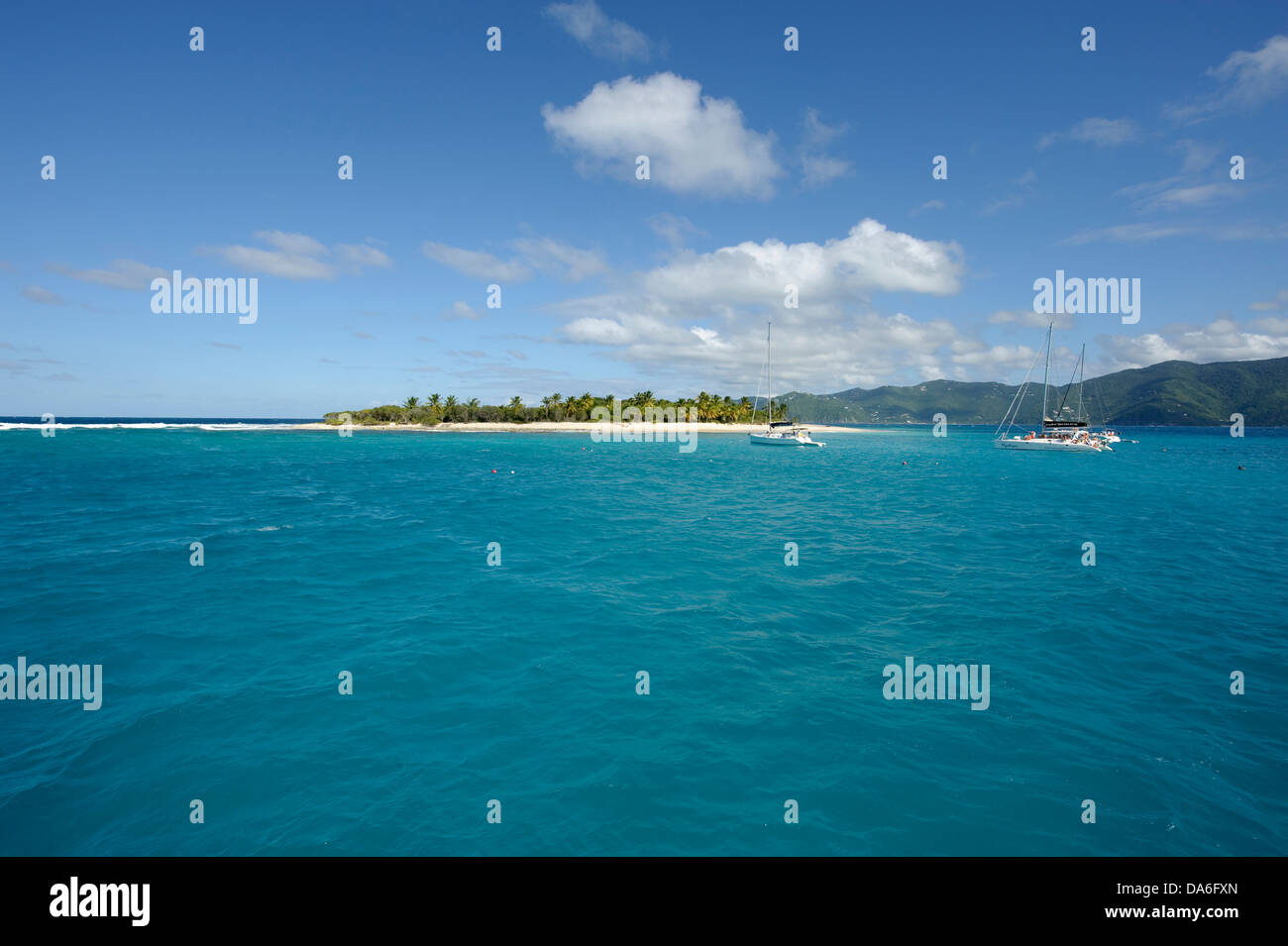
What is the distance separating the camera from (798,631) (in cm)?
1683

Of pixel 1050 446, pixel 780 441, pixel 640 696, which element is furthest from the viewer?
pixel 780 441

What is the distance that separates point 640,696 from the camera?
13.0 metres

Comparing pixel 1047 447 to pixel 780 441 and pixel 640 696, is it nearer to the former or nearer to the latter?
pixel 780 441

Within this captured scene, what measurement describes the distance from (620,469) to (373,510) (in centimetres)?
3861

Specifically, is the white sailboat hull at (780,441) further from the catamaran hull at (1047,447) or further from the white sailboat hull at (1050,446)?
the white sailboat hull at (1050,446)

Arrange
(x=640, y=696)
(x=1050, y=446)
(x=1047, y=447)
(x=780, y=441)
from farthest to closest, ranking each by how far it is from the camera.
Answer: (x=780, y=441) < (x=1047, y=447) < (x=1050, y=446) < (x=640, y=696)

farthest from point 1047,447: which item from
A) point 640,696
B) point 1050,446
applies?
point 640,696

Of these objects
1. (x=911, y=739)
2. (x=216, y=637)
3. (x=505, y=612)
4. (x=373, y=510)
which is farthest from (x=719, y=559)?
(x=373, y=510)

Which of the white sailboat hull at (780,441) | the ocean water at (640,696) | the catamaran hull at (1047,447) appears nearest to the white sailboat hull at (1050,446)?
the catamaran hull at (1047,447)

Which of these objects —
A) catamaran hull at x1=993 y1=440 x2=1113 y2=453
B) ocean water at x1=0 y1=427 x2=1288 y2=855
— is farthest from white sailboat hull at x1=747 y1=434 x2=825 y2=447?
ocean water at x1=0 y1=427 x2=1288 y2=855

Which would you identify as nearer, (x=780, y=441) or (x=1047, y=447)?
(x=1047, y=447)

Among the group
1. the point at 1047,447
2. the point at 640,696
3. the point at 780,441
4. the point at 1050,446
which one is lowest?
the point at 640,696

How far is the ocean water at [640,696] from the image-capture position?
881cm

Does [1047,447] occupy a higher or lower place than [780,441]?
lower
